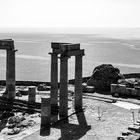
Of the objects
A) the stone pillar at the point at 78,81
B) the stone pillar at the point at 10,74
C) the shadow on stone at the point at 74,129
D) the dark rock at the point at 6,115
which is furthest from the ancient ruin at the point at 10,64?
the shadow on stone at the point at 74,129

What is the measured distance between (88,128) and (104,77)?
51.4 feet

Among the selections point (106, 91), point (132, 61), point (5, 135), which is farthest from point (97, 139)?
point (132, 61)

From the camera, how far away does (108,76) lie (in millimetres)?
40562

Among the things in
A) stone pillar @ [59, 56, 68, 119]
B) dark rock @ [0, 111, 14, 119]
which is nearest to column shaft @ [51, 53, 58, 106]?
stone pillar @ [59, 56, 68, 119]

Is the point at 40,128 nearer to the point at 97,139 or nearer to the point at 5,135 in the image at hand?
the point at 5,135

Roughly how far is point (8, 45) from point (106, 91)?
13.5 meters

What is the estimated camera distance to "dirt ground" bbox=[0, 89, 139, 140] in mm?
23672

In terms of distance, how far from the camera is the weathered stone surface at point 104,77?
40228 millimetres

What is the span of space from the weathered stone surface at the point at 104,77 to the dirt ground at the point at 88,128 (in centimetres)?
915

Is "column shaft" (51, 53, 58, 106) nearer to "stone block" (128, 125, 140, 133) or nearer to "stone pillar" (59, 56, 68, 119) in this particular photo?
"stone pillar" (59, 56, 68, 119)

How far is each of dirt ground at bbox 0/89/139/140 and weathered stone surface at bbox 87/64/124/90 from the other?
30.0 feet

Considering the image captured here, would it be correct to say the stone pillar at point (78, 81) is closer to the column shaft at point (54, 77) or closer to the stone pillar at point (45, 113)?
the column shaft at point (54, 77)

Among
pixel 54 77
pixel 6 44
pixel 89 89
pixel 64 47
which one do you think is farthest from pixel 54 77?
pixel 89 89

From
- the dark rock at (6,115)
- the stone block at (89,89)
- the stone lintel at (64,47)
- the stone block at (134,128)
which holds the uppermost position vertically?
the stone lintel at (64,47)
